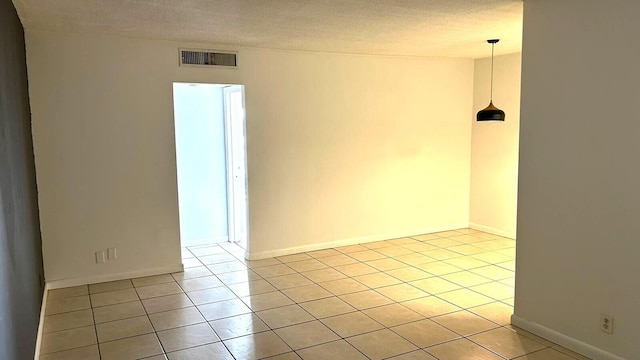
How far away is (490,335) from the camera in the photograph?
352 cm

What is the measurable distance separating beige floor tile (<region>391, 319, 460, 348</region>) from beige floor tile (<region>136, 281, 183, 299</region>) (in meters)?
2.15

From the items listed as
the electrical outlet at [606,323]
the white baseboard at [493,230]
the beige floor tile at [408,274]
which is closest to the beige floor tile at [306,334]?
the beige floor tile at [408,274]

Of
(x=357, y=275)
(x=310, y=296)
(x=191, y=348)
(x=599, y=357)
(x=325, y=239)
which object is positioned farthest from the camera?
(x=325, y=239)

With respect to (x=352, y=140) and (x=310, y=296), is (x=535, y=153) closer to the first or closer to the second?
(x=310, y=296)

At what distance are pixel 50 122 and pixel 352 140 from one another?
3293mm

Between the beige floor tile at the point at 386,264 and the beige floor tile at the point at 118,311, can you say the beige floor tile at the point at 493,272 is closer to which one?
the beige floor tile at the point at 386,264

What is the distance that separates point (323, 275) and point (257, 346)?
1.66 meters

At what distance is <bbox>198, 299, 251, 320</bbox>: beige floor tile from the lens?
395cm

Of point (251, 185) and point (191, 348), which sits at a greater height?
point (251, 185)

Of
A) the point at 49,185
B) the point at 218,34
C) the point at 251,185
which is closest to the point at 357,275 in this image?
the point at 251,185

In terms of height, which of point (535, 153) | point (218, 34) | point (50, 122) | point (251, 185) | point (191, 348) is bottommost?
point (191, 348)

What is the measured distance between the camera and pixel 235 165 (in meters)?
6.38

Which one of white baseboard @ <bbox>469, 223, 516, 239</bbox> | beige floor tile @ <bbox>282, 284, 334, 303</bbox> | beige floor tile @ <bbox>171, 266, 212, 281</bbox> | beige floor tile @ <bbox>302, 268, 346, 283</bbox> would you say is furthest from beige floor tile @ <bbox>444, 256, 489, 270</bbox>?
beige floor tile @ <bbox>171, 266, 212, 281</bbox>

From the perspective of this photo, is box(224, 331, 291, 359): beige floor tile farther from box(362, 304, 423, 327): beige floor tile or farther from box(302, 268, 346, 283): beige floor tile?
box(302, 268, 346, 283): beige floor tile
